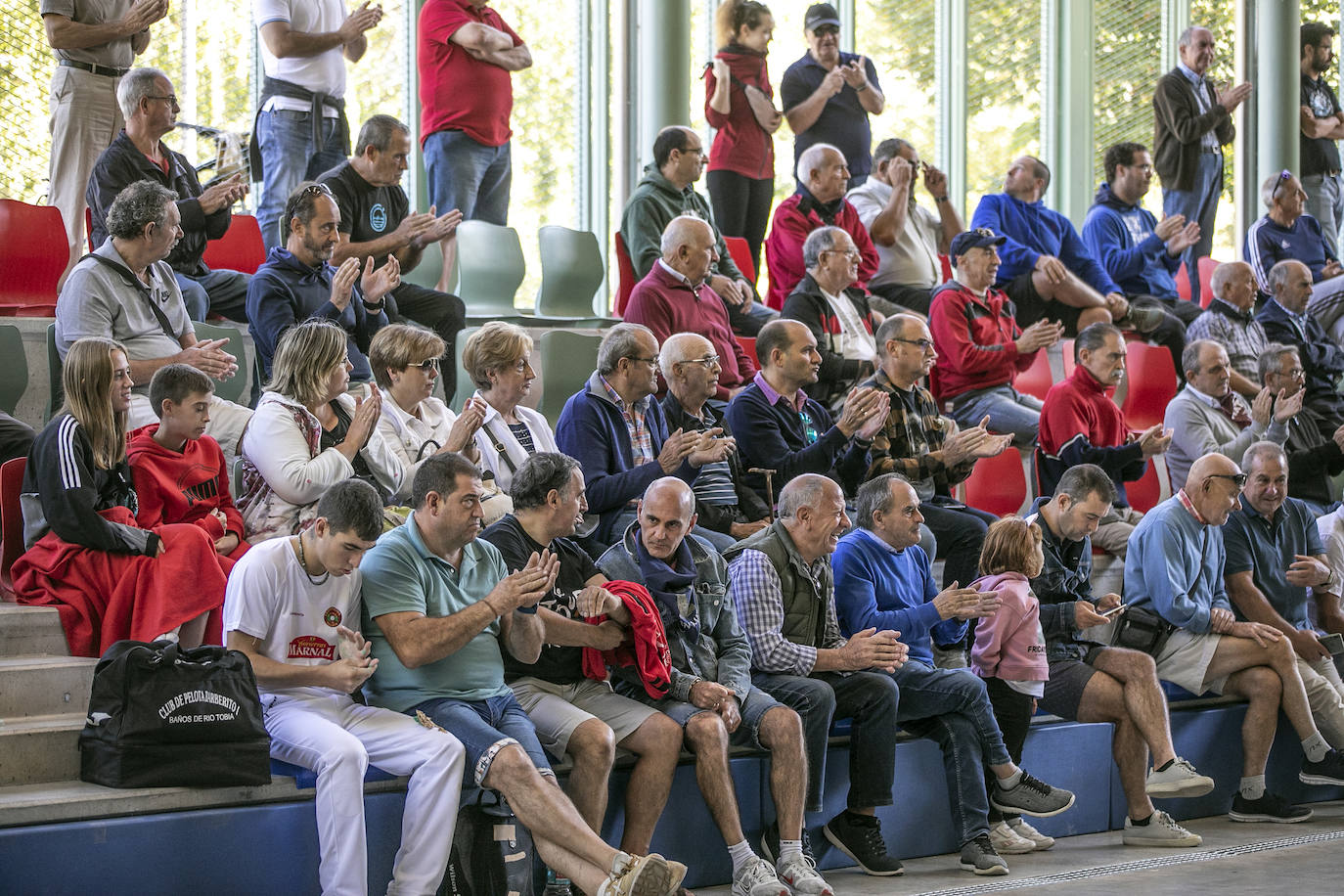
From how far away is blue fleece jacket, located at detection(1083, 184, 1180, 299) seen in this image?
29.0 feet

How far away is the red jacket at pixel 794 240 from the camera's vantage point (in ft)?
24.7

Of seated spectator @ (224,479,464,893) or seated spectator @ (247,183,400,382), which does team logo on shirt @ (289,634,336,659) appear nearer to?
seated spectator @ (224,479,464,893)

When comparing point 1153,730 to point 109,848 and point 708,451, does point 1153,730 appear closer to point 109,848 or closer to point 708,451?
point 708,451

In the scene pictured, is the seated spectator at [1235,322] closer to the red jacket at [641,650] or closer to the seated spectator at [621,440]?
the seated spectator at [621,440]

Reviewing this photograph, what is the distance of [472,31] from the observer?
23.5ft

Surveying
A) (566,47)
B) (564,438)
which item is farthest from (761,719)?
(566,47)

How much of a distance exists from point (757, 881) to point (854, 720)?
0.68 meters

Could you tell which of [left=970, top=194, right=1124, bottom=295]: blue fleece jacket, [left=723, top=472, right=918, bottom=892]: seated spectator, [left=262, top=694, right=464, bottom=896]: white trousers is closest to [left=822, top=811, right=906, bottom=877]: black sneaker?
[left=723, top=472, right=918, bottom=892]: seated spectator

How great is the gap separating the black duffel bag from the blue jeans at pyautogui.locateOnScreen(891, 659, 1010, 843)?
2020 millimetres

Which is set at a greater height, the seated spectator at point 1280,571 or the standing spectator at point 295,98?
the standing spectator at point 295,98

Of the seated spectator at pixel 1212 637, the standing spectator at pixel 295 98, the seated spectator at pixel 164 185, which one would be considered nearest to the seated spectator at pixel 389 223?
the seated spectator at pixel 164 185

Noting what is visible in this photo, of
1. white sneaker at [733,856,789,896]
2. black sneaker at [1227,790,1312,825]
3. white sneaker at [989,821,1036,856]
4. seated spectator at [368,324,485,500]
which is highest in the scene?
seated spectator at [368,324,485,500]

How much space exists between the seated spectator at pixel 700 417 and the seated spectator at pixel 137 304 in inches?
56.0

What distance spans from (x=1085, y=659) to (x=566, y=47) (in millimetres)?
5265
